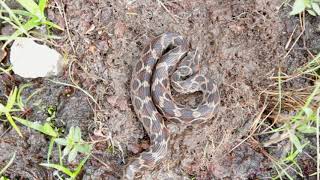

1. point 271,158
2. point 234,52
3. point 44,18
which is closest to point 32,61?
point 44,18

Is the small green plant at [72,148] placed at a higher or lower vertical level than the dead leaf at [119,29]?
lower

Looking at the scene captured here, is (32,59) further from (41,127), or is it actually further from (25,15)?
(41,127)

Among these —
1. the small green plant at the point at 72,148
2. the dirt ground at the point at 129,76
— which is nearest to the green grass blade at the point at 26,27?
the dirt ground at the point at 129,76

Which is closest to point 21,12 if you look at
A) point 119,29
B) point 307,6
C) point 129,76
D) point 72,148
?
point 119,29

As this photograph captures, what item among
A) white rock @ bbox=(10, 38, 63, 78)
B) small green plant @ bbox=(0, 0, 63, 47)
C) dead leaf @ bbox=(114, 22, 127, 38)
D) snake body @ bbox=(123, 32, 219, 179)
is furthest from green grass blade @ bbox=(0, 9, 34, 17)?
snake body @ bbox=(123, 32, 219, 179)

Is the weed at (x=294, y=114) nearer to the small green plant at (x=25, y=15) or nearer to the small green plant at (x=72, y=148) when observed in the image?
the small green plant at (x=72, y=148)
